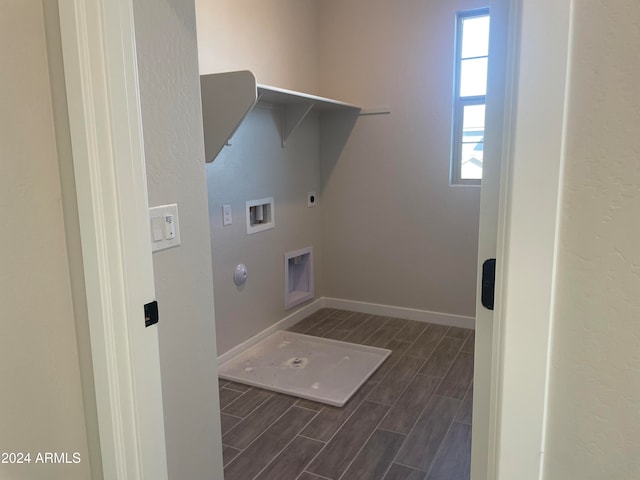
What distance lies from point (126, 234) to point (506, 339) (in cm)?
86

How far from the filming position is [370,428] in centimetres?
235

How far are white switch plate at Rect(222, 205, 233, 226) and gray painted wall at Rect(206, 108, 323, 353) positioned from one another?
0.03 m

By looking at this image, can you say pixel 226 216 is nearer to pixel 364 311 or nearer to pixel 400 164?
pixel 400 164

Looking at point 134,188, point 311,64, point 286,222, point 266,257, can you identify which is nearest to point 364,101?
point 311,64

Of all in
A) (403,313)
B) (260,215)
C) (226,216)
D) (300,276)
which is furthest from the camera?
(300,276)

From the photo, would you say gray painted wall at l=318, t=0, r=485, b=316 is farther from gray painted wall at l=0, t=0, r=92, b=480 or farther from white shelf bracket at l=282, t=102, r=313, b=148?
gray painted wall at l=0, t=0, r=92, b=480

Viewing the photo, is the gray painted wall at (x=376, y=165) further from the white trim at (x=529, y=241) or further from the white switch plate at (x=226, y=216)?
the white trim at (x=529, y=241)

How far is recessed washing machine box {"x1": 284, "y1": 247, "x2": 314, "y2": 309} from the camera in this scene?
152 inches

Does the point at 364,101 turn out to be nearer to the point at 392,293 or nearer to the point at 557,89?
the point at 392,293

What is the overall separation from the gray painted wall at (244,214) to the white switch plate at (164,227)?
1.41 metres

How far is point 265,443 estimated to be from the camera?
2252 millimetres

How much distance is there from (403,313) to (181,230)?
9.12 feet

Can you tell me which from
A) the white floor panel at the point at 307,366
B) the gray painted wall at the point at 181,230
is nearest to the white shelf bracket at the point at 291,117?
the white floor panel at the point at 307,366

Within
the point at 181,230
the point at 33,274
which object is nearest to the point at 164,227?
the point at 181,230
